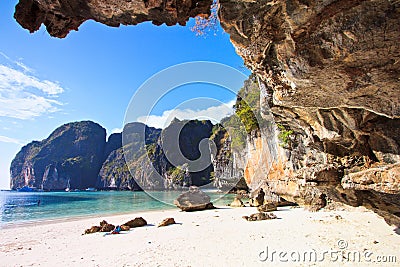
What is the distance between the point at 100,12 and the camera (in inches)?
106

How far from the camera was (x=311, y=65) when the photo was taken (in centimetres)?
304

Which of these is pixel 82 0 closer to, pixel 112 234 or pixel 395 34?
pixel 395 34

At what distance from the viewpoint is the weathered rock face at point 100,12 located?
8.34 ft

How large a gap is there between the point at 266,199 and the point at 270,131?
5489mm

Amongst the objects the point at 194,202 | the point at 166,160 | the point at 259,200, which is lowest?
the point at 259,200

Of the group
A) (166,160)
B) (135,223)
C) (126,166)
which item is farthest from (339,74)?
(126,166)

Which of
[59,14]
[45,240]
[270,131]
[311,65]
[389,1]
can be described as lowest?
[45,240]

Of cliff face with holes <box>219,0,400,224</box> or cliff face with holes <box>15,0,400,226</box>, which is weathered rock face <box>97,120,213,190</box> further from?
cliff face with holes <box>15,0,400,226</box>

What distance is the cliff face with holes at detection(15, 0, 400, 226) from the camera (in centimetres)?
254

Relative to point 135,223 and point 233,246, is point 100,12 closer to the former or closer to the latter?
point 233,246

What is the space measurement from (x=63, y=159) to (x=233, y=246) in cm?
13293

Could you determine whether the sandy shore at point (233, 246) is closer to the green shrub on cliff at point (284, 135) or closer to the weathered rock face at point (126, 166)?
the green shrub on cliff at point (284, 135)

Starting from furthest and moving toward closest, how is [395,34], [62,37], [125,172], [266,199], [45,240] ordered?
[125,172]
[266,199]
[45,240]
[62,37]
[395,34]

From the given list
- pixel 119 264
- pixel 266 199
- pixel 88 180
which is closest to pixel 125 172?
pixel 88 180
